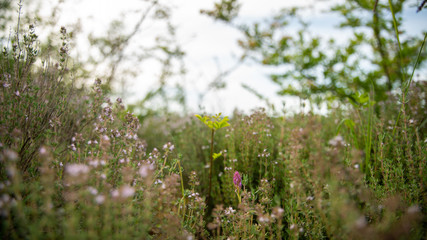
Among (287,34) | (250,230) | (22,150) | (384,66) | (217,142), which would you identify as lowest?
(250,230)

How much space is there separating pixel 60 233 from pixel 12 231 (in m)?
0.23

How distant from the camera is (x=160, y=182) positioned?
1759 mm

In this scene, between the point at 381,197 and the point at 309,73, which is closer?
Answer: the point at 381,197

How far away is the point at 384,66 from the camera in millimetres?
4367

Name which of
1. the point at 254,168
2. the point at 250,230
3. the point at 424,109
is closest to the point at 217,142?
the point at 254,168

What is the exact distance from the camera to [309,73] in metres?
4.52

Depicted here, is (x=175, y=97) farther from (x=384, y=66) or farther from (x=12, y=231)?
(x=12, y=231)

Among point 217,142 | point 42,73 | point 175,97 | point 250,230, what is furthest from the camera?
point 175,97

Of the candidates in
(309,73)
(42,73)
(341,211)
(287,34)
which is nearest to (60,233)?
(341,211)

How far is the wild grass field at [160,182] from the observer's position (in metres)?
1.26

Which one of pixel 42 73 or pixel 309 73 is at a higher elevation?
pixel 309 73

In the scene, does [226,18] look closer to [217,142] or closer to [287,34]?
[287,34]

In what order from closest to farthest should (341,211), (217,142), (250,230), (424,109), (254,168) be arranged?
1. (341,211)
2. (250,230)
3. (254,168)
4. (424,109)
5. (217,142)

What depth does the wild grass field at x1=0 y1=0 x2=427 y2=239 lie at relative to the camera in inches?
49.8
